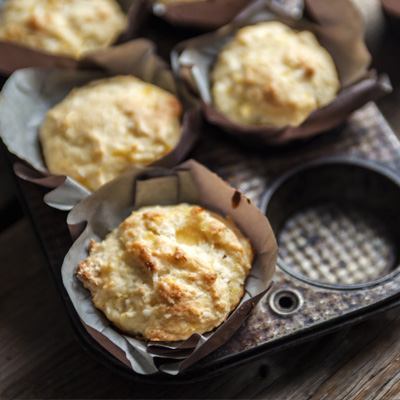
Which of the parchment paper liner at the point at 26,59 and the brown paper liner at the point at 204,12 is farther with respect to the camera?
the brown paper liner at the point at 204,12

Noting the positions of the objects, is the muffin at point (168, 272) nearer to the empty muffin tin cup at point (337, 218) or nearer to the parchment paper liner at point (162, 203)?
the parchment paper liner at point (162, 203)

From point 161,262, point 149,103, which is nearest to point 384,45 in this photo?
point 149,103

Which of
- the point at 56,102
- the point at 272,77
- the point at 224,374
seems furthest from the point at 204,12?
the point at 224,374

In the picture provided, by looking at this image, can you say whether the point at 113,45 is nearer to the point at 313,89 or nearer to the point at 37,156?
the point at 37,156

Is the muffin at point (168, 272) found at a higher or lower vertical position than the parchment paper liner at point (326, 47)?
lower

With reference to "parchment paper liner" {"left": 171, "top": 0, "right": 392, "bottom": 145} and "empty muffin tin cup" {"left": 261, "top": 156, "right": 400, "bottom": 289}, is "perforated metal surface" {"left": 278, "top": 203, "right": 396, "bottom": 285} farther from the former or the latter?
"parchment paper liner" {"left": 171, "top": 0, "right": 392, "bottom": 145}

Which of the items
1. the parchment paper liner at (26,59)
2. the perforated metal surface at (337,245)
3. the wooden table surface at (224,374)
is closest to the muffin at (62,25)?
the parchment paper liner at (26,59)

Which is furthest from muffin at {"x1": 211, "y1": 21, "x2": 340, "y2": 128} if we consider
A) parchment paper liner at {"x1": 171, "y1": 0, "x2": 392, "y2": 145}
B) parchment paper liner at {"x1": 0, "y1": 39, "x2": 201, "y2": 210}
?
parchment paper liner at {"x1": 0, "y1": 39, "x2": 201, "y2": 210}
